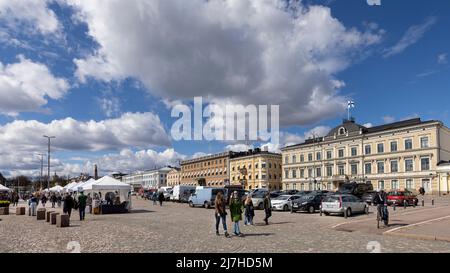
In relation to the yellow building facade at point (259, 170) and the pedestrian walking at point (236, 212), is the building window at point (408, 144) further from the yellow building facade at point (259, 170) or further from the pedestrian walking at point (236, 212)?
the pedestrian walking at point (236, 212)

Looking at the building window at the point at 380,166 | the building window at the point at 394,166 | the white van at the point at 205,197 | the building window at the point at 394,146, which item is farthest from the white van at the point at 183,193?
the building window at the point at 394,146

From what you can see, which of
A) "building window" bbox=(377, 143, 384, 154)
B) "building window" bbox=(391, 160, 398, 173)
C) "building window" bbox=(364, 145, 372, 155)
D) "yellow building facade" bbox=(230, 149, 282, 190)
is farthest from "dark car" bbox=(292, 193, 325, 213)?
"yellow building facade" bbox=(230, 149, 282, 190)

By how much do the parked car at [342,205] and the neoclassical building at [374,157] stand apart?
1713 inches

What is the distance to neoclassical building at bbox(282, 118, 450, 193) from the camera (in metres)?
66.9

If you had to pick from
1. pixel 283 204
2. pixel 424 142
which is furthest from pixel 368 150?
pixel 283 204

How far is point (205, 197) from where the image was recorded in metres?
40.1

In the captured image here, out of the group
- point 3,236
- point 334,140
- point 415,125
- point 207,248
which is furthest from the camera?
point 334,140

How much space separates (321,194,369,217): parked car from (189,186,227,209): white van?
13555 mm

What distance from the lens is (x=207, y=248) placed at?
1239 cm

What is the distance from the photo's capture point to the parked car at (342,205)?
2586 centimetres

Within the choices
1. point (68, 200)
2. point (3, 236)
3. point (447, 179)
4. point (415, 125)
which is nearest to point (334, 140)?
point (415, 125)

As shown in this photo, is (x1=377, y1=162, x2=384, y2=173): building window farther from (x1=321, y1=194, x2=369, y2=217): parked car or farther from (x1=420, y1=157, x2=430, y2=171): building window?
(x1=321, y1=194, x2=369, y2=217): parked car
